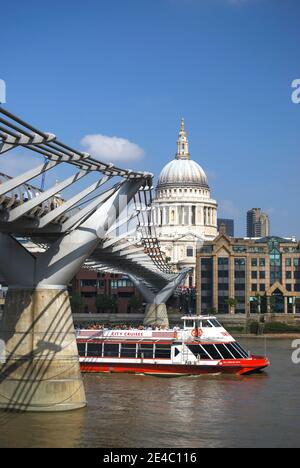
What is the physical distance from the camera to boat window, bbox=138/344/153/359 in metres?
51.0

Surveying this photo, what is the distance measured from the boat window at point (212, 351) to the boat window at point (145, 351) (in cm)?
314

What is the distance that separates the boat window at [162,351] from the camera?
5062cm

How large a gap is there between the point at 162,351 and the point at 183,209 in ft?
431

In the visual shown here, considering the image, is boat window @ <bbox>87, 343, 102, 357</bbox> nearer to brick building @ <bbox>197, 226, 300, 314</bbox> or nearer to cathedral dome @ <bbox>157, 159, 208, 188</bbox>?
brick building @ <bbox>197, 226, 300, 314</bbox>

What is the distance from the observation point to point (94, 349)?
52.4 meters

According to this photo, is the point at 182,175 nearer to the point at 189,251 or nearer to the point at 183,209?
the point at 183,209

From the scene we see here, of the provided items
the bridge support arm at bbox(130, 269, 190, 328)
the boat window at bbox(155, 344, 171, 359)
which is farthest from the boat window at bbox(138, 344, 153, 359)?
the bridge support arm at bbox(130, 269, 190, 328)

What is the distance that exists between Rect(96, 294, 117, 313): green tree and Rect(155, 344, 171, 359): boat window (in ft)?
223

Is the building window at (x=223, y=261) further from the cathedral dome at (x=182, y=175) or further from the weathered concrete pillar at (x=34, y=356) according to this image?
the weathered concrete pillar at (x=34, y=356)

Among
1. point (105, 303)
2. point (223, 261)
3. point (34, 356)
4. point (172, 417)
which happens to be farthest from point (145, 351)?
point (105, 303)

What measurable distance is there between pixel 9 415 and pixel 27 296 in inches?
176
